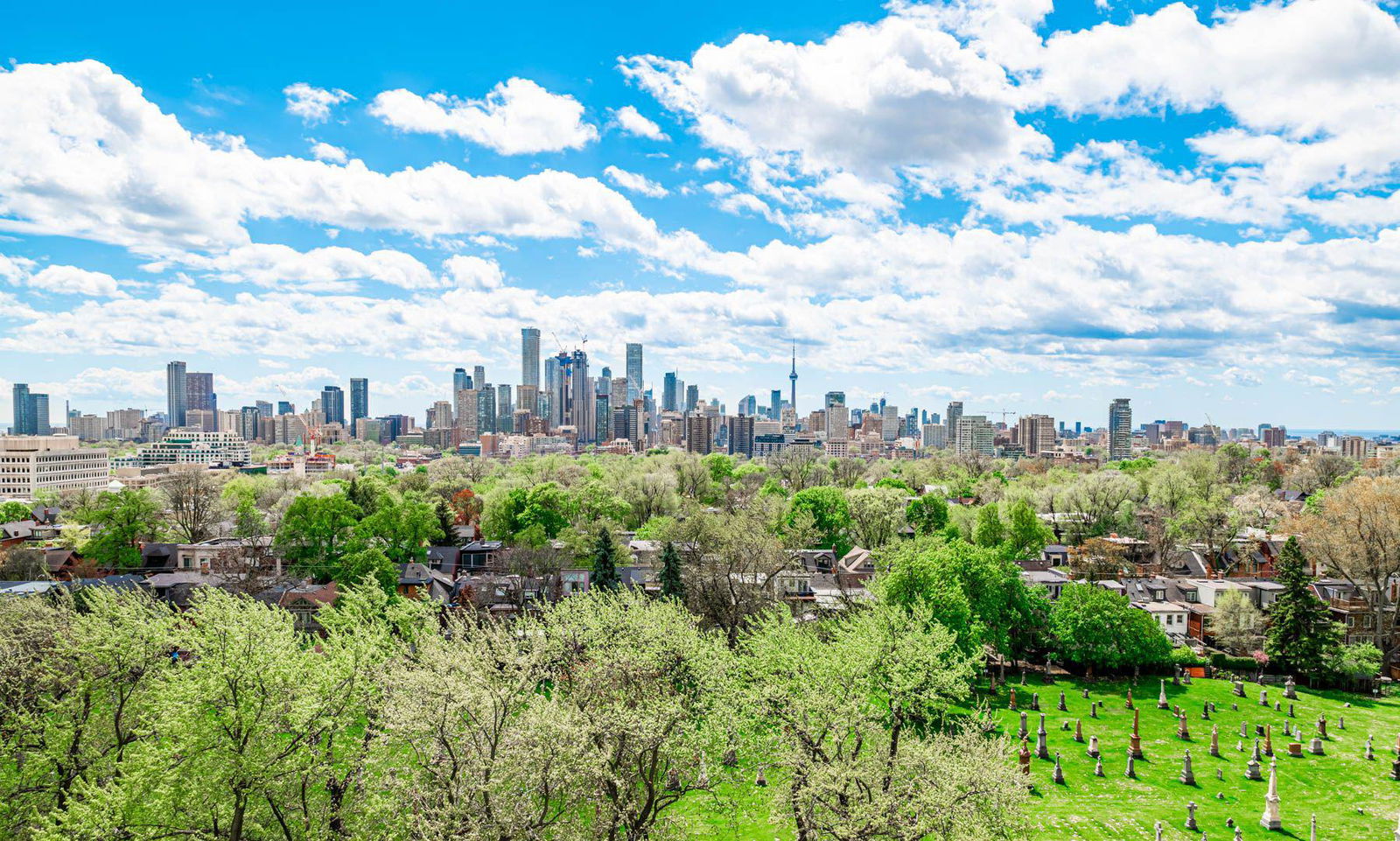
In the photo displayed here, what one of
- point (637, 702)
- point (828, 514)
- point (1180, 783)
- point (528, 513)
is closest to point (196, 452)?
point (528, 513)

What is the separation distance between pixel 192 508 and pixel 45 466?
229 ft

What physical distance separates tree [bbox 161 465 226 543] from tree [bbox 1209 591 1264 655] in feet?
226

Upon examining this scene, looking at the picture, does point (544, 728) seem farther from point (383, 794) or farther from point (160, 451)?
point (160, 451)

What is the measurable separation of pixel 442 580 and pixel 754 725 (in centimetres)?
3165

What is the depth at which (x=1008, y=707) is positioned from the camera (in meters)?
33.5

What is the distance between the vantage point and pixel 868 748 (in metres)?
20.0

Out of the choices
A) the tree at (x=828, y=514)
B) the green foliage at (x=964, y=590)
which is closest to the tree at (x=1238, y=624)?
the green foliage at (x=964, y=590)

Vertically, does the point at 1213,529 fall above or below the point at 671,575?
below

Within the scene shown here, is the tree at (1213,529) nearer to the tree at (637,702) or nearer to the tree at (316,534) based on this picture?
the tree at (637,702)

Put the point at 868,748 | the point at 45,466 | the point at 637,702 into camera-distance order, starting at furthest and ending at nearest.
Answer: the point at 45,466, the point at 868,748, the point at 637,702

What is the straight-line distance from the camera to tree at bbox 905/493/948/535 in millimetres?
64312

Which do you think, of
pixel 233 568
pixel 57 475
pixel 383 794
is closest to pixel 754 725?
pixel 383 794

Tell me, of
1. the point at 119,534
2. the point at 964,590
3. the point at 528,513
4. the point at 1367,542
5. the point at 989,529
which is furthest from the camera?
the point at 528,513

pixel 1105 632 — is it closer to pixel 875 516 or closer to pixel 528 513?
pixel 875 516
